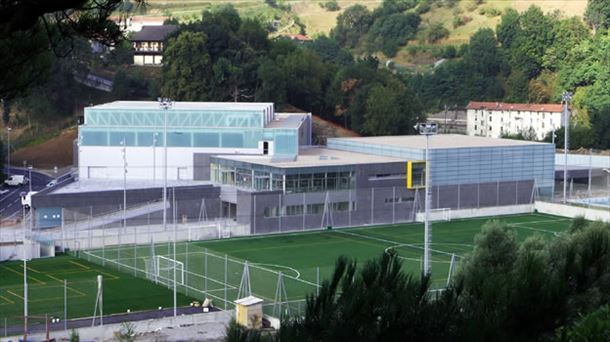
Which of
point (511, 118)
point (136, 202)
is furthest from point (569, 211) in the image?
point (511, 118)

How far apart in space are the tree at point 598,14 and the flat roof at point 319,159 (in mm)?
44598

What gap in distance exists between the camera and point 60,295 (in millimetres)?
31812

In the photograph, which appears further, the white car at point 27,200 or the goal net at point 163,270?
the white car at point 27,200

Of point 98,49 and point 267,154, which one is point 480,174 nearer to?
point 267,154

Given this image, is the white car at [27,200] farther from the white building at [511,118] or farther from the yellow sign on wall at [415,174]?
the white building at [511,118]

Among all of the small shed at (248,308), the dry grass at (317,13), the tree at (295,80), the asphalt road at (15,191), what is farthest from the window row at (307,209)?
the dry grass at (317,13)

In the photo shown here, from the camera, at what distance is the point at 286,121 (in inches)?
2135

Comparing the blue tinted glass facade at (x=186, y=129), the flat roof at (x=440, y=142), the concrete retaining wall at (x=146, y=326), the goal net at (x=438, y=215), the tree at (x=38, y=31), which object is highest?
the tree at (x=38, y=31)

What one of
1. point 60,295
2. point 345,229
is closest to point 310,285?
point 60,295

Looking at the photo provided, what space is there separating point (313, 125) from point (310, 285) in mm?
36732

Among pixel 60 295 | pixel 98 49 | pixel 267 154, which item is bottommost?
pixel 60 295

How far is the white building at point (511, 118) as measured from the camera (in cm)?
7355

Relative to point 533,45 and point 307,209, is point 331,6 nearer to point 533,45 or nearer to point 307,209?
point 533,45

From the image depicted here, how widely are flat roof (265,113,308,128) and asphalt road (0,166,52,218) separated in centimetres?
1072
